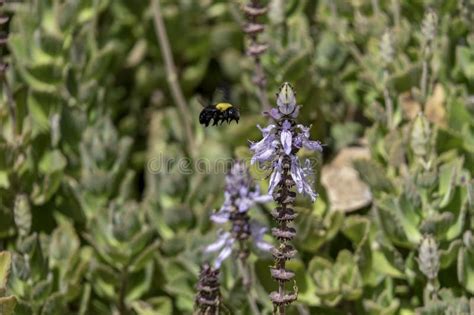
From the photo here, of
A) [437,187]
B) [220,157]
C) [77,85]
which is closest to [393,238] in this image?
[437,187]

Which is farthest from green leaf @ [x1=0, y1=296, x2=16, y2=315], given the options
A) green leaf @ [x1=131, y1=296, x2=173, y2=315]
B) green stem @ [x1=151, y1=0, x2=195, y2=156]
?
green stem @ [x1=151, y1=0, x2=195, y2=156]

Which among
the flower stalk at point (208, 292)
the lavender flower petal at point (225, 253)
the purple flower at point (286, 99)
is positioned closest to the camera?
the purple flower at point (286, 99)

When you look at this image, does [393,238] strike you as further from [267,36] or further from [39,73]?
[39,73]

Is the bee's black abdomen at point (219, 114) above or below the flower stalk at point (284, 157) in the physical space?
above

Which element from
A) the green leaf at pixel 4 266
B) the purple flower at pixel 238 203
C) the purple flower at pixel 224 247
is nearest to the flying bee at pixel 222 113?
the purple flower at pixel 238 203

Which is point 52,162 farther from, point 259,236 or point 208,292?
point 208,292

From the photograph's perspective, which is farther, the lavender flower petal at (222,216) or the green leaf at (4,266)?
the lavender flower petal at (222,216)

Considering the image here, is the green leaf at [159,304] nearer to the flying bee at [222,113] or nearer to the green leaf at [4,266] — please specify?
the green leaf at [4,266]

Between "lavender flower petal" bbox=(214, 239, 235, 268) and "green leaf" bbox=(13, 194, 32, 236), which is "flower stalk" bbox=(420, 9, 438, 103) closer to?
"lavender flower petal" bbox=(214, 239, 235, 268)
